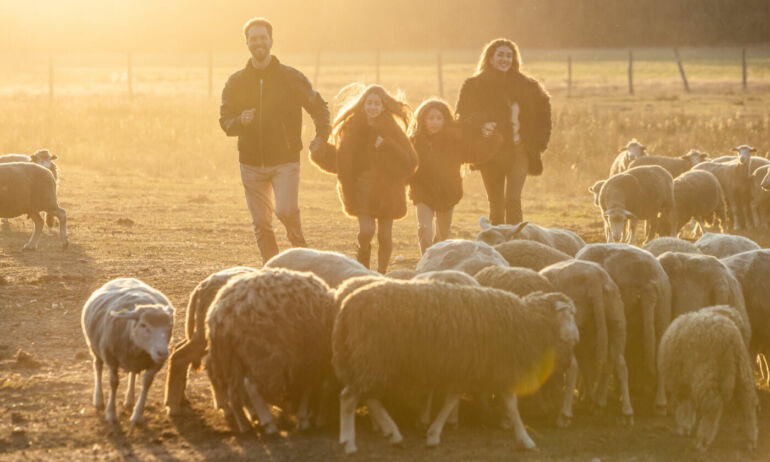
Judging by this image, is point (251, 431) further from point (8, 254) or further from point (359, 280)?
point (8, 254)

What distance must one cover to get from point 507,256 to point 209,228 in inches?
A: 334

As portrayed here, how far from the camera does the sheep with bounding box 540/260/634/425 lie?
811 centimetres

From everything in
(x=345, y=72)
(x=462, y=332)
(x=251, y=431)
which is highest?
(x=345, y=72)

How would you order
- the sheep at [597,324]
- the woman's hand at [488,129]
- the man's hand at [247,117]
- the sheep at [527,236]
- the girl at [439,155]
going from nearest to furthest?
the sheep at [597,324]
the man's hand at [247,117]
the sheep at [527,236]
the girl at [439,155]
the woman's hand at [488,129]

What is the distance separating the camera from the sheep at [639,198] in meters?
16.6

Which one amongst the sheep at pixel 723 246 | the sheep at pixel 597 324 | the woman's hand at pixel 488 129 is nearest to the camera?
the sheep at pixel 597 324

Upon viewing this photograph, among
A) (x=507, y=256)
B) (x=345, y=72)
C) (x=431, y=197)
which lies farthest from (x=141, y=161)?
(x=345, y=72)

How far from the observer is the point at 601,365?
8164 millimetres

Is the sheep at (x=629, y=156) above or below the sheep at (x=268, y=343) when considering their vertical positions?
above

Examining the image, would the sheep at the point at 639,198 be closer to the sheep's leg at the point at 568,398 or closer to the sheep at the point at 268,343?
the sheep's leg at the point at 568,398

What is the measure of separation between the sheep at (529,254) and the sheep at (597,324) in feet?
4.10

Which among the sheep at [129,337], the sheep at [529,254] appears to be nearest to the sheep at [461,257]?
the sheep at [529,254]

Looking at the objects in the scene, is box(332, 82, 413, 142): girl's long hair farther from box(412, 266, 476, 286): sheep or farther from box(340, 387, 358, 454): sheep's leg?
box(340, 387, 358, 454): sheep's leg

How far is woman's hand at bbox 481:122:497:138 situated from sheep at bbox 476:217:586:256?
3.94 feet
